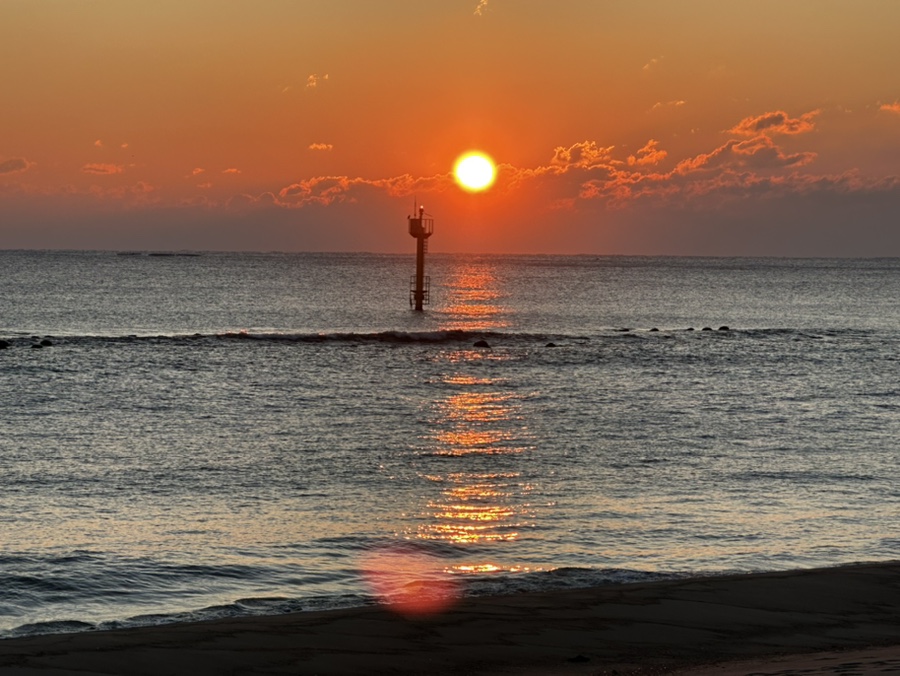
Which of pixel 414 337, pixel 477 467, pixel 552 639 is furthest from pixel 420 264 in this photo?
pixel 552 639

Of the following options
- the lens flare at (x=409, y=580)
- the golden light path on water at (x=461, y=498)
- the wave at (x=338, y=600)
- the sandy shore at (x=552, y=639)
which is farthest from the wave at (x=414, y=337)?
the sandy shore at (x=552, y=639)

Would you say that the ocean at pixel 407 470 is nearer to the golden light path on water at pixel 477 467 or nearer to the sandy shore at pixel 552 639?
the golden light path on water at pixel 477 467

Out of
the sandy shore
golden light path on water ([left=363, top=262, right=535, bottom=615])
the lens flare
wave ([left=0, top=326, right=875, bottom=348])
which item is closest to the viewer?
the sandy shore

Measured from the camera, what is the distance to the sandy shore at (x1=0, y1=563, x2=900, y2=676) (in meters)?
10.2

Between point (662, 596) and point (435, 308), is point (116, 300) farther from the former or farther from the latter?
point (662, 596)

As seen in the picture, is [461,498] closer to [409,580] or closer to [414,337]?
[409,580]

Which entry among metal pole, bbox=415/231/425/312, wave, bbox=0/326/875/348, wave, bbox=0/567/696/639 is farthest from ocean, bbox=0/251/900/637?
metal pole, bbox=415/231/425/312

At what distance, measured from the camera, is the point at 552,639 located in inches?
446

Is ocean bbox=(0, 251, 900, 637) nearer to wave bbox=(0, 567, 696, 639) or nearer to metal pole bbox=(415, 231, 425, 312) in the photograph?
wave bbox=(0, 567, 696, 639)

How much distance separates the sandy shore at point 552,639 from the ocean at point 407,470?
1.43 meters

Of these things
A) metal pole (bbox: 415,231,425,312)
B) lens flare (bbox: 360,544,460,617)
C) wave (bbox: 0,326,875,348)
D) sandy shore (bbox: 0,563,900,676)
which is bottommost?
lens flare (bbox: 360,544,460,617)

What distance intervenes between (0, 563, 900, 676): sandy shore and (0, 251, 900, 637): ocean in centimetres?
143

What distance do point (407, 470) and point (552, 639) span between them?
11.5 metres

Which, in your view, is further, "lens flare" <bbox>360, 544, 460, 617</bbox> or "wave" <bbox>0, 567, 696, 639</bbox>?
"lens flare" <bbox>360, 544, 460, 617</bbox>
